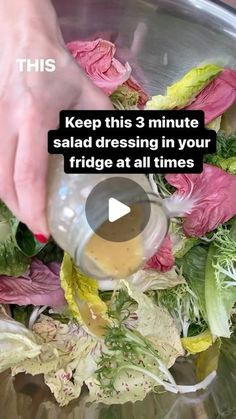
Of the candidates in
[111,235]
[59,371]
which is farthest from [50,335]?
[111,235]

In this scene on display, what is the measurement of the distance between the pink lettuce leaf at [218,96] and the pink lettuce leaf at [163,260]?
153 mm

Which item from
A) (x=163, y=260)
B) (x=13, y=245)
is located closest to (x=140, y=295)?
(x=163, y=260)

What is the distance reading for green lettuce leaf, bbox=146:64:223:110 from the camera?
851mm

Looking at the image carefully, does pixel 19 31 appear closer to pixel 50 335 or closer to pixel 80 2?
pixel 80 2

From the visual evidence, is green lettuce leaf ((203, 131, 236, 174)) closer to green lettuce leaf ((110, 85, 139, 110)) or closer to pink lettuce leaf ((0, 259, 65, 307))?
green lettuce leaf ((110, 85, 139, 110))

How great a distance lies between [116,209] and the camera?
62 centimetres

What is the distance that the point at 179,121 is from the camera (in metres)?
0.75

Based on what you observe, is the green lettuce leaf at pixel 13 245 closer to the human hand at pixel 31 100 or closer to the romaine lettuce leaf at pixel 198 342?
the human hand at pixel 31 100

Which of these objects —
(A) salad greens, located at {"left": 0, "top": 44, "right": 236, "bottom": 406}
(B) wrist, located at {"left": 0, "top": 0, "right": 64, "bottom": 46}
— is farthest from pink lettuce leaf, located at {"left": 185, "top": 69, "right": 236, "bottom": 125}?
(B) wrist, located at {"left": 0, "top": 0, "right": 64, "bottom": 46}

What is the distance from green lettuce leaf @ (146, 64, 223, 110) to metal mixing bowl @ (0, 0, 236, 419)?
3cm

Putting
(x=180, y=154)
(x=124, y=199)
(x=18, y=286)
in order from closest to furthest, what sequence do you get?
(x=124, y=199) < (x=180, y=154) < (x=18, y=286)

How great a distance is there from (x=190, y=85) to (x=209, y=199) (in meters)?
0.13

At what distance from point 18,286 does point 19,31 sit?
30 centimetres

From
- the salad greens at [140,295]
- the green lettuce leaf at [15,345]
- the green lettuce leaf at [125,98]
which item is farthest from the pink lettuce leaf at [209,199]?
the green lettuce leaf at [15,345]
